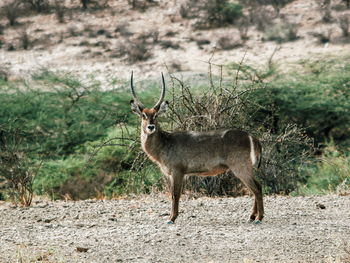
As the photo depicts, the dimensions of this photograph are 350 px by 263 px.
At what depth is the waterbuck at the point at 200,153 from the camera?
9672 millimetres

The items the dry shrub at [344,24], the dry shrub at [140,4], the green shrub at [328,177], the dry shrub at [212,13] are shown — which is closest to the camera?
the green shrub at [328,177]

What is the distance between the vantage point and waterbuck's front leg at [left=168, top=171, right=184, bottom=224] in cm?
961

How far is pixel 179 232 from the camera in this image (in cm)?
884

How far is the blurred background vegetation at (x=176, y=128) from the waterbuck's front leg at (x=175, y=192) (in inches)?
109

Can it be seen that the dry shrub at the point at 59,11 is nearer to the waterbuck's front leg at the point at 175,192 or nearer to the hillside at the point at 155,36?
the hillside at the point at 155,36

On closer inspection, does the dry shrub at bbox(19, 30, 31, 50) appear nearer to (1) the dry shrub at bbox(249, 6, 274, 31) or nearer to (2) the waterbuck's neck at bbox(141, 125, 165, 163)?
(1) the dry shrub at bbox(249, 6, 274, 31)

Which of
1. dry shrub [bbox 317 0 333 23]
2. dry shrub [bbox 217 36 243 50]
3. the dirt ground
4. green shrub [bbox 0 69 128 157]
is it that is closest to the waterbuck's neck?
the dirt ground

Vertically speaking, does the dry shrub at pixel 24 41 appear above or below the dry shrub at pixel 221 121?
below

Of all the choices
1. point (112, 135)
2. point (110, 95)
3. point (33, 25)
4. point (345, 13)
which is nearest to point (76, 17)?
point (33, 25)

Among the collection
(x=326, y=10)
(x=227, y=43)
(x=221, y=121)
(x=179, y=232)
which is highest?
(x=179, y=232)

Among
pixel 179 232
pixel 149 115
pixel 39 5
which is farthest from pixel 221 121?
pixel 39 5

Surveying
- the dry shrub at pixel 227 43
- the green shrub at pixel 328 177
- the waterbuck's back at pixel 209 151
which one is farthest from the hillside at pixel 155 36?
the waterbuck's back at pixel 209 151

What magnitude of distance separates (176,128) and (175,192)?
3.36 m

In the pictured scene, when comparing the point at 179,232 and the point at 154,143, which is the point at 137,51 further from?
the point at 179,232
